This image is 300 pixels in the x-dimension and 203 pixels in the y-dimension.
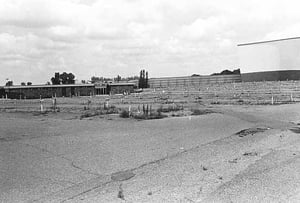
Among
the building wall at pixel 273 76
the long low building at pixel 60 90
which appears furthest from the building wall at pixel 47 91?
A: the building wall at pixel 273 76

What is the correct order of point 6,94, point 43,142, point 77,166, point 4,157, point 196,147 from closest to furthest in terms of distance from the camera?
point 77,166, point 4,157, point 196,147, point 43,142, point 6,94

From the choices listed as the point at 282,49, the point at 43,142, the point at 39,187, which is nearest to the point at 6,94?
the point at 282,49

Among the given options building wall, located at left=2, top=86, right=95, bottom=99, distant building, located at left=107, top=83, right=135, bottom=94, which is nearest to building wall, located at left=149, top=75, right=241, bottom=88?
distant building, located at left=107, top=83, right=135, bottom=94

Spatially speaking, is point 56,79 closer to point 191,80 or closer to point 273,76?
point 191,80

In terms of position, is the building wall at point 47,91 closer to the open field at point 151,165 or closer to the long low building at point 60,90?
the long low building at point 60,90

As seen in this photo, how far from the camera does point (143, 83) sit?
109 meters

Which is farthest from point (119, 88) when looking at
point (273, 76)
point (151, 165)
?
point (151, 165)

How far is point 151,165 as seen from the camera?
8984 mm

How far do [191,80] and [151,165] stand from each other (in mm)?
96010

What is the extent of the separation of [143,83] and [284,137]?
96.9m

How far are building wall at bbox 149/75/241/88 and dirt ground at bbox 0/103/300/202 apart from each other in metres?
86.7

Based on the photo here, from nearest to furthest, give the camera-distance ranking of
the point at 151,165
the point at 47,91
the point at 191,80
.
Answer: the point at 151,165, the point at 47,91, the point at 191,80

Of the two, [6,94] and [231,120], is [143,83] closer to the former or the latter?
[6,94]

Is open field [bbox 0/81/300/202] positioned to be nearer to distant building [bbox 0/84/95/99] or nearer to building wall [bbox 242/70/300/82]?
distant building [bbox 0/84/95/99]
